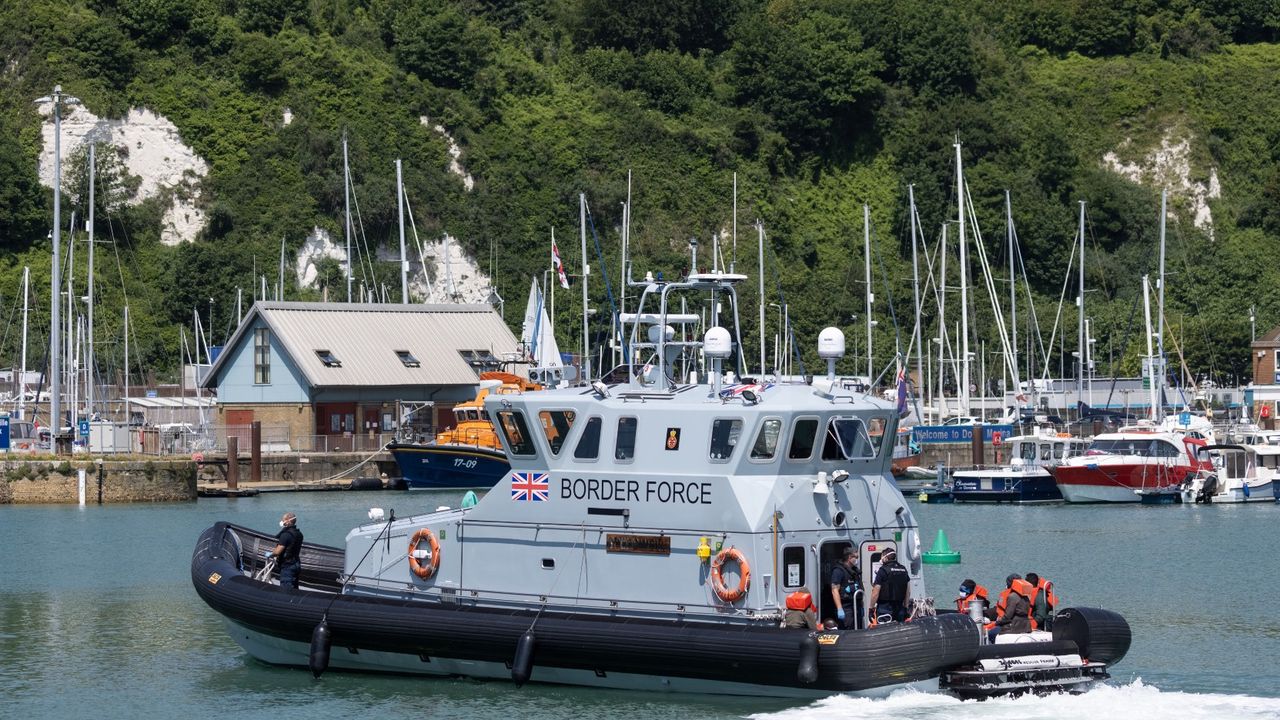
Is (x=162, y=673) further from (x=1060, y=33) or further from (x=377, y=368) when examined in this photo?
(x=1060, y=33)

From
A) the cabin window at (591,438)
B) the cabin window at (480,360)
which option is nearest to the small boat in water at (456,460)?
the cabin window at (480,360)

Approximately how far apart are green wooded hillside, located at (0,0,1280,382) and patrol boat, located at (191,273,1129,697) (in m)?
52.1

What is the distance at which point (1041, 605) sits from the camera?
63.7ft

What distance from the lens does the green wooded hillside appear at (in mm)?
79000

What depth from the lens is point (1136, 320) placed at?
3115 inches

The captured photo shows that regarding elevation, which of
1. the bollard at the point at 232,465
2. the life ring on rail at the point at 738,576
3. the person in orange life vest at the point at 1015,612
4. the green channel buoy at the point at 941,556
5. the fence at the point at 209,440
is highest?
the fence at the point at 209,440

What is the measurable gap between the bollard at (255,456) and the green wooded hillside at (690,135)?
21732mm

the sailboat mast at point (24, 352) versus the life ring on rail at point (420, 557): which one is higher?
the sailboat mast at point (24, 352)

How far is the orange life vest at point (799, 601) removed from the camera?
60.1 feet

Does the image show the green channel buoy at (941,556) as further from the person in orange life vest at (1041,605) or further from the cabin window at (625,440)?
the cabin window at (625,440)

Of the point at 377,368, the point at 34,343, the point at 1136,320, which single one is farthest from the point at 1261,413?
the point at 34,343

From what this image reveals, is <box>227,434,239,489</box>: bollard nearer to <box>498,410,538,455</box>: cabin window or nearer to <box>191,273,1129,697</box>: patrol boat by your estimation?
<box>191,273,1129,697</box>: patrol boat

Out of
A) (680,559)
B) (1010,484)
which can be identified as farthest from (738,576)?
(1010,484)

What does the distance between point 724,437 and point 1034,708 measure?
13.5 ft
